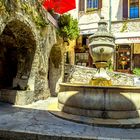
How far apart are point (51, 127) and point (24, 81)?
5190 millimetres

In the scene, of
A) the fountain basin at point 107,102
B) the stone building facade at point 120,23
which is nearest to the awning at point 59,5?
the stone building facade at point 120,23

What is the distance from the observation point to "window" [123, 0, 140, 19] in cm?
1898

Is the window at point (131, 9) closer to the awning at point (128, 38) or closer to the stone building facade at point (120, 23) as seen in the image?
the stone building facade at point (120, 23)

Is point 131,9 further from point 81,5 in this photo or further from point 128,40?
point 81,5

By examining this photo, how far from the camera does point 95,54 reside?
28.2 feet

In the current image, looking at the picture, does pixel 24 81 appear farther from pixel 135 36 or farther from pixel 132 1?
pixel 132 1

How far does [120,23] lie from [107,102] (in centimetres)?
1265

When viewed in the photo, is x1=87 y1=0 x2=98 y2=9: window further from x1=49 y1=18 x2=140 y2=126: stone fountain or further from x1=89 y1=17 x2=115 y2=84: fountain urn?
x1=49 y1=18 x2=140 y2=126: stone fountain

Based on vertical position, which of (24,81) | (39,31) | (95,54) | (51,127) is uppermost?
(39,31)

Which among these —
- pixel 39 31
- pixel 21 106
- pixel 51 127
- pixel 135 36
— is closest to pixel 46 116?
pixel 51 127

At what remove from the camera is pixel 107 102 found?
6.91 meters

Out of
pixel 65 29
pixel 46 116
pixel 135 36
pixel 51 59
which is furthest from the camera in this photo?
pixel 135 36

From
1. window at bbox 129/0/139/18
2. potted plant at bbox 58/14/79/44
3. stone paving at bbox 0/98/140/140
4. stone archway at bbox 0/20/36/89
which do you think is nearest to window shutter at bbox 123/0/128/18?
window at bbox 129/0/139/18

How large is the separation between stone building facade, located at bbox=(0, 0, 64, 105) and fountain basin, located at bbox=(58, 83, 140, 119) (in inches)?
137
